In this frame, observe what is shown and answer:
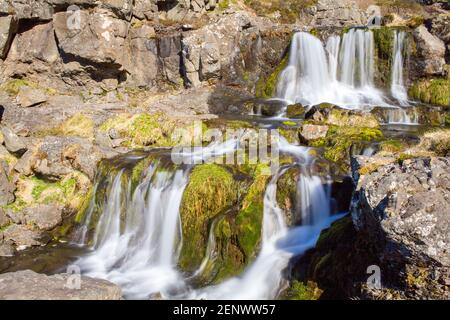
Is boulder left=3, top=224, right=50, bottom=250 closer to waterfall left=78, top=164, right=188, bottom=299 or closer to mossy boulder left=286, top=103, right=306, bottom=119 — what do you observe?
waterfall left=78, top=164, right=188, bottom=299

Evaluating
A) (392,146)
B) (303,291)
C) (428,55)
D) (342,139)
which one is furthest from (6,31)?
(428,55)

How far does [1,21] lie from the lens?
15.9 m

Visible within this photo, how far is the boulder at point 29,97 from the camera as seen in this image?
51.1 ft

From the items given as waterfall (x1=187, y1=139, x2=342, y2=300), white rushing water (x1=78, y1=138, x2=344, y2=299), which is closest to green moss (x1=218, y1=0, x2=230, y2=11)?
white rushing water (x1=78, y1=138, x2=344, y2=299)

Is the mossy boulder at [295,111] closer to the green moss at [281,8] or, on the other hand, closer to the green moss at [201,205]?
the green moss at [201,205]

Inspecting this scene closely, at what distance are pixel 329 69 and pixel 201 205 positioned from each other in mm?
11442

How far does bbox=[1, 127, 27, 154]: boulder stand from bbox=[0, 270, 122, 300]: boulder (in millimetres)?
7104

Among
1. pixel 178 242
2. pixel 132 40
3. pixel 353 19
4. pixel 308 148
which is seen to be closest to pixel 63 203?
pixel 178 242

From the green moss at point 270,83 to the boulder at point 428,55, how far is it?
18.7 ft

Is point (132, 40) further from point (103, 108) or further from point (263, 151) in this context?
point (263, 151)

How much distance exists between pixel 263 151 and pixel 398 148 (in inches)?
140

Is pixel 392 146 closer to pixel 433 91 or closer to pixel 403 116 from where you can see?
pixel 403 116

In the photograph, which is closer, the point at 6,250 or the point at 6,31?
the point at 6,250

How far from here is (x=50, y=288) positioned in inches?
217
